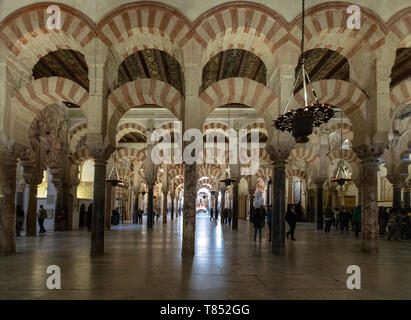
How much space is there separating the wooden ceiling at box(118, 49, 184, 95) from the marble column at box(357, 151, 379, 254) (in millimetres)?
4197

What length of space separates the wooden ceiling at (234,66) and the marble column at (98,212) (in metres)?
3.68

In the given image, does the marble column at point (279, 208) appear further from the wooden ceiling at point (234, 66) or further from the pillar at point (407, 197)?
the pillar at point (407, 197)

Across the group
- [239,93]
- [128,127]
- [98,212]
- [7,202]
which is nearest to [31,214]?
[7,202]

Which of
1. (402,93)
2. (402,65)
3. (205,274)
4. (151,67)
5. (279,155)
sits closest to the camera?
(205,274)

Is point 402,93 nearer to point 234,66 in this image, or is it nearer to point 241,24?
point 241,24

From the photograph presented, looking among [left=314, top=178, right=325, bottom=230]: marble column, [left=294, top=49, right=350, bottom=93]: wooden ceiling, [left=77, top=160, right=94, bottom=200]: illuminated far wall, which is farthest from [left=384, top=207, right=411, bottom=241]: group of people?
[left=77, top=160, right=94, bottom=200]: illuminated far wall

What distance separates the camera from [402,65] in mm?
8344

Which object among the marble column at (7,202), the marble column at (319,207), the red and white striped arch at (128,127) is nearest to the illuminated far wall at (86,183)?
the red and white striped arch at (128,127)

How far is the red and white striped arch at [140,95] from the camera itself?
20.5 feet

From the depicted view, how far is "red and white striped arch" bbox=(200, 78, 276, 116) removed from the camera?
6.15m

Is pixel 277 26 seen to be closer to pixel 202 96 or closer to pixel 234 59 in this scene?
pixel 202 96

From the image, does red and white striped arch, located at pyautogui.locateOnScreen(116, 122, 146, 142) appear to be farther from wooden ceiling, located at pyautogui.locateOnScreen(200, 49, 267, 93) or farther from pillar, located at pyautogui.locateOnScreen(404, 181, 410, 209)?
pillar, located at pyautogui.locateOnScreen(404, 181, 410, 209)

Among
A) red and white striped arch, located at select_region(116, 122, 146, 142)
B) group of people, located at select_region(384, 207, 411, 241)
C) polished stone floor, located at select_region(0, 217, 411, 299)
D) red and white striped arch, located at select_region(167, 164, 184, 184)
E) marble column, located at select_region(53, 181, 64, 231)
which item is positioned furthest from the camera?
red and white striped arch, located at select_region(167, 164, 184, 184)

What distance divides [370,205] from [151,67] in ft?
19.5
